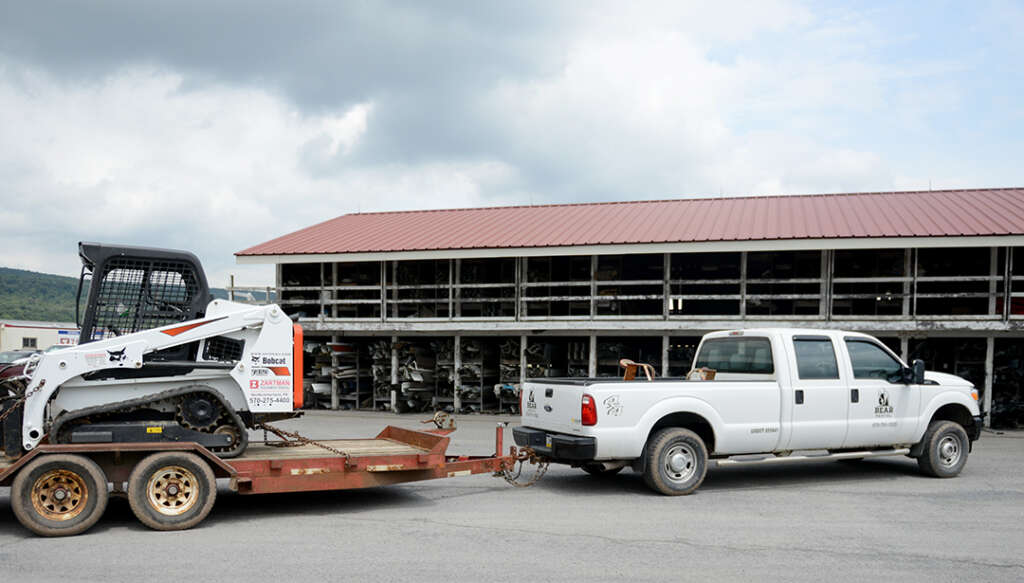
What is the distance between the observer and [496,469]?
8.99m

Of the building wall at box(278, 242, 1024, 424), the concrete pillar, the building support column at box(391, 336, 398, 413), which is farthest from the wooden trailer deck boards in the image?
the concrete pillar

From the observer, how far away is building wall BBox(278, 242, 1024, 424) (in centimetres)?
1820

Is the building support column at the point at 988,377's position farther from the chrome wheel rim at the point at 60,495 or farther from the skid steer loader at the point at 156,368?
the chrome wheel rim at the point at 60,495

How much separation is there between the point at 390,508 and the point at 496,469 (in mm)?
1259

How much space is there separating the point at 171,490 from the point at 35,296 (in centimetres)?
11075

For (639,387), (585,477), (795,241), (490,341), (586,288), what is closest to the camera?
(639,387)

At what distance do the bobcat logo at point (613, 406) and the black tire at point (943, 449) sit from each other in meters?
4.61

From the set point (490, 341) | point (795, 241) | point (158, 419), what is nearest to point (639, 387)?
point (158, 419)

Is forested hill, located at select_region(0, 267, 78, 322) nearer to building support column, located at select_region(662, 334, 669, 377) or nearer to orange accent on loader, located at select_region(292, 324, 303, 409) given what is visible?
building support column, located at select_region(662, 334, 669, 377)

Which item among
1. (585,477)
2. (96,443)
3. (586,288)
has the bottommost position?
(585,477)

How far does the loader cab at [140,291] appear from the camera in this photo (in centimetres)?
798

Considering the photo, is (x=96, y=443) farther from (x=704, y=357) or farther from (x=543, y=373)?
(x=543, y=373)

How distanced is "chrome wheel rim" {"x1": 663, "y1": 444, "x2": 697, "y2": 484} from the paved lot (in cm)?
27

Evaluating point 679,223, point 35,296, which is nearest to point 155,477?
point 679,223
